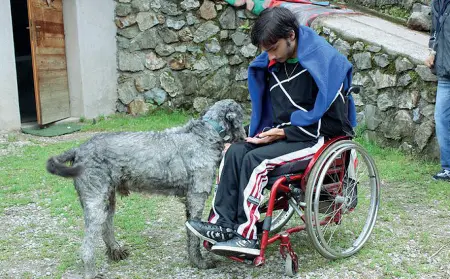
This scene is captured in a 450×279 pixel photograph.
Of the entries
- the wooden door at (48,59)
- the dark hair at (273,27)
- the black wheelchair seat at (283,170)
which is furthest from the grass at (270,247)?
the wooden door at (48,59)

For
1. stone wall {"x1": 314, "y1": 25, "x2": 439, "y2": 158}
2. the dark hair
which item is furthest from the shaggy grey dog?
stone wall {"x1": 314, "y1": 25, "x2": 439, "y2": 158}

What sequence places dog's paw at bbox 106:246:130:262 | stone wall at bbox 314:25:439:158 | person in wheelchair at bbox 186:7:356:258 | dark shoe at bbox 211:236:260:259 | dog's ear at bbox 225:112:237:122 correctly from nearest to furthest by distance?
dark shoe at bbox 211:236:260:259, person in wheelchair at bbox 186:7:356:258, dog's ear at bbox 225:112:237:122, dog's paw at bbox 106:246:130:262, stone wall at bbox 314:25:439:158

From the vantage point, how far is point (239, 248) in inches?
134

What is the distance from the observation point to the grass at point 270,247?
3908 mm

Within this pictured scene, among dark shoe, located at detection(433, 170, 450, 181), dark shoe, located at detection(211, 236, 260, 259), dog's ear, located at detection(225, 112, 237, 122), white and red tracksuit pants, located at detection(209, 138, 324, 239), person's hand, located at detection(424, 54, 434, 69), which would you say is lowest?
dark shoe, located at detection(433, 170, 450, 181)

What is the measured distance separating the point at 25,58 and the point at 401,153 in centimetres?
709

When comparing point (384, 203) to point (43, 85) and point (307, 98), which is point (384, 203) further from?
point (43, 85)

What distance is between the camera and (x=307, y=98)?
375 cm

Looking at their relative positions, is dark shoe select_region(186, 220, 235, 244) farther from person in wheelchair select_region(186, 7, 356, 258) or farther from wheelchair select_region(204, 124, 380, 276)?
wheelchair select_region(204, 124, 380, 276)

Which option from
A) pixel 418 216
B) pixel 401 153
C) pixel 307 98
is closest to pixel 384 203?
pixel 418 216

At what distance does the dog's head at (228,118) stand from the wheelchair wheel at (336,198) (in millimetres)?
676

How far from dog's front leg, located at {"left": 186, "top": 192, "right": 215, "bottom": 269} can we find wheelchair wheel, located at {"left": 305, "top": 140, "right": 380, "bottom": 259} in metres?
0.76

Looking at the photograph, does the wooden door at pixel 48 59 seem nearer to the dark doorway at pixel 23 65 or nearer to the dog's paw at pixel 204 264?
the dark doorway at pixel 23 65

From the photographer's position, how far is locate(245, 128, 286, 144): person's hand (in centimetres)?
373
